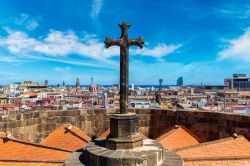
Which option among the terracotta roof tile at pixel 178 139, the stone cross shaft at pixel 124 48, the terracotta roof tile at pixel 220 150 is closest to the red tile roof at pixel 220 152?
the terracotta roof tile at pixel 220 150

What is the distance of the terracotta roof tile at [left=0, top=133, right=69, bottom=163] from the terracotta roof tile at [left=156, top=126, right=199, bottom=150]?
2723 mm

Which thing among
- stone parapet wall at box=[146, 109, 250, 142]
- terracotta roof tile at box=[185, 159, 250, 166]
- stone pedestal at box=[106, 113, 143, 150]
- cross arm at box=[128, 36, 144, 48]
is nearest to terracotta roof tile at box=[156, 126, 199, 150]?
stone parapet wall at box=[146, 109, 250, 142]

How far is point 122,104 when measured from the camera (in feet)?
19.6

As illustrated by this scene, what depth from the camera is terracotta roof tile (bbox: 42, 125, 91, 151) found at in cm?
757

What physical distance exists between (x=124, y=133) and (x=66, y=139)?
3162mm

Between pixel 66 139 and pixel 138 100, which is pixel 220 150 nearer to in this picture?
pixel 66 139

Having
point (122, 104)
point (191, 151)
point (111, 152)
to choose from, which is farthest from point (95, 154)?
point (191, 151)

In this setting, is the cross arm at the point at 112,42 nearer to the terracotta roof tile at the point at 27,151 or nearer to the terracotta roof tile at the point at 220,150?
the terracotta roof tile at the point at 27,151

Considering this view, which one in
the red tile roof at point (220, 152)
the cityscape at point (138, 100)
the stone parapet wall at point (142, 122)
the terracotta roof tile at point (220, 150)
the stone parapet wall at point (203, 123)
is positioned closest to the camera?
the red tile roof at point (220, 152)

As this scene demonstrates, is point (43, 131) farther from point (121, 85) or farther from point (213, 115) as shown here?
point (213, 115)

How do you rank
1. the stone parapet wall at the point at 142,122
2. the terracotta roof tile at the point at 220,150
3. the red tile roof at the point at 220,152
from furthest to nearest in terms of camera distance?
the stone parapet wall at the point at 142,122
the terracotta roof tile at the point at 220,150
the red tile roof at the point at 220,152

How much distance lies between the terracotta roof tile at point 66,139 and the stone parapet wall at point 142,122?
1.10 ft

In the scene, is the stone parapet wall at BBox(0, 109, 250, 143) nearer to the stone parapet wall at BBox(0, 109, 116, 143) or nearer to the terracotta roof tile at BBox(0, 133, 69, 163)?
the stone parapet wall at BBox(0, 109, 116, 143)

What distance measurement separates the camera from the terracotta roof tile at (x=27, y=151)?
6379 millimetres
